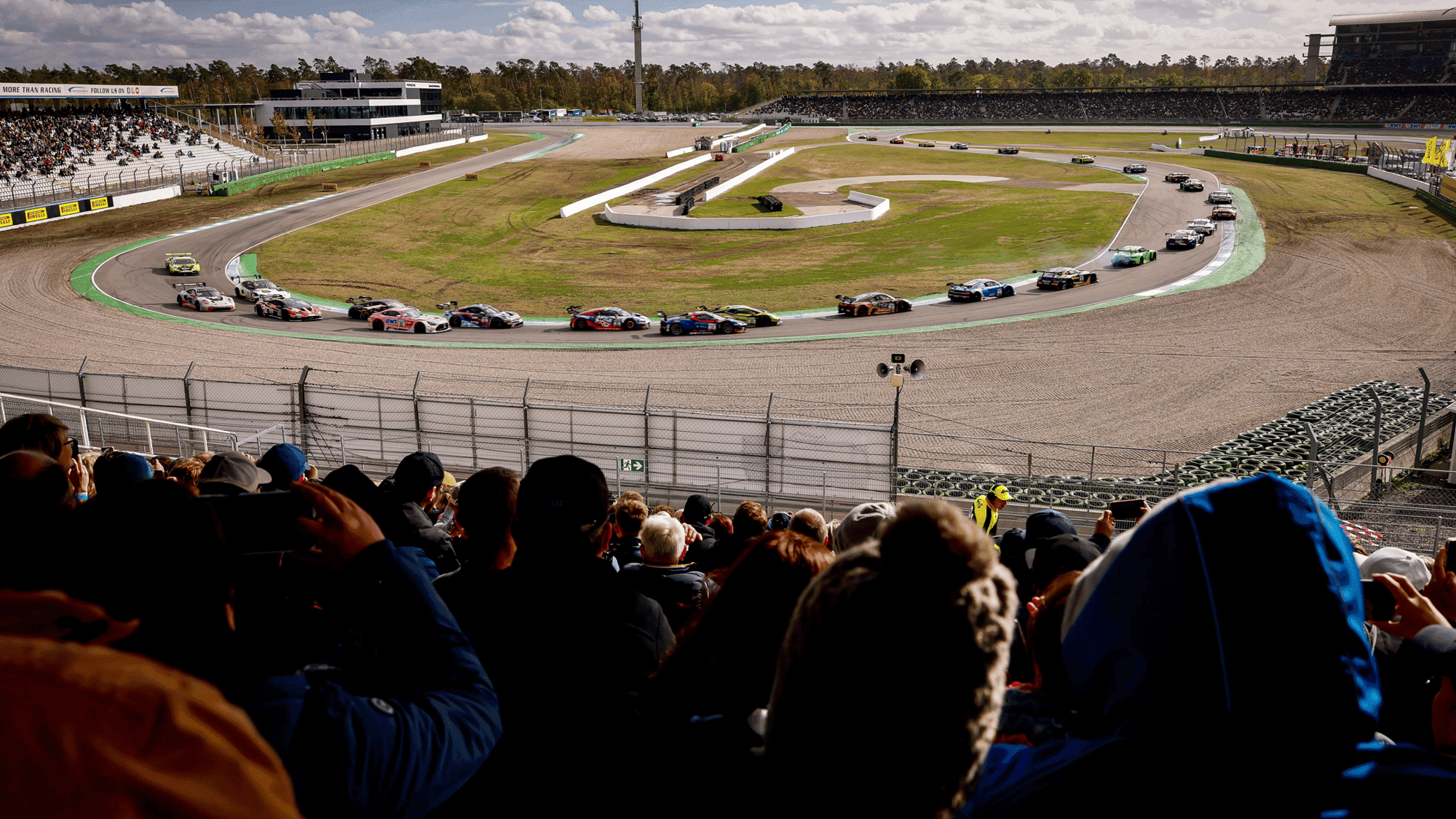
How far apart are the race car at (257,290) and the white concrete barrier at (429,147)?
52.2m

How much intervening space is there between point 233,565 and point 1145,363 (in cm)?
2881

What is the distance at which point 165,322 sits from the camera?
35188 millimetres

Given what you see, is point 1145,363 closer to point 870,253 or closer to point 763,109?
point 870,253

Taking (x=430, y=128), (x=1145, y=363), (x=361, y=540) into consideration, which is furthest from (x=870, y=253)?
(x=430, y=128)

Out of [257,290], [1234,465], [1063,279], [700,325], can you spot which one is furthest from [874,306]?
[257,290]

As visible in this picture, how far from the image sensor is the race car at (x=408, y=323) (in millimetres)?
35344

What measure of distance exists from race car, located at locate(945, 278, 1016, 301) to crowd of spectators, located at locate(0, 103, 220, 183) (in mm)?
57023

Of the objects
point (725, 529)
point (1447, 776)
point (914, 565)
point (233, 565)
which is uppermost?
point (914, 565)

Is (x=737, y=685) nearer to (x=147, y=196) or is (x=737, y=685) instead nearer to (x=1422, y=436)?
(x=1422, y=436)

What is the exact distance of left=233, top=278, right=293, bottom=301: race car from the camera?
38.6 metres

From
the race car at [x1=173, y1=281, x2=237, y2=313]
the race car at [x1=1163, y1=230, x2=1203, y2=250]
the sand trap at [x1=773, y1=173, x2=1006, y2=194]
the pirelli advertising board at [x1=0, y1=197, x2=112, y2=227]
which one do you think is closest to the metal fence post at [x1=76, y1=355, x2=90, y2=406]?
the race car at [x1=173, y1=281, x2=237, y2=313]

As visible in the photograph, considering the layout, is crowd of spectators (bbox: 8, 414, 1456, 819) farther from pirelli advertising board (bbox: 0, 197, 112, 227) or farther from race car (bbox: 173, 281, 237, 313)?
pirelli advertising board (bbox: 0, 197, 112, 227)

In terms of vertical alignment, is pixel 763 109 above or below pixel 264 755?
above

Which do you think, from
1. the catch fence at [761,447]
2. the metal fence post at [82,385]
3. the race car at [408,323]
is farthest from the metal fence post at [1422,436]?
the race car at [408,323]
